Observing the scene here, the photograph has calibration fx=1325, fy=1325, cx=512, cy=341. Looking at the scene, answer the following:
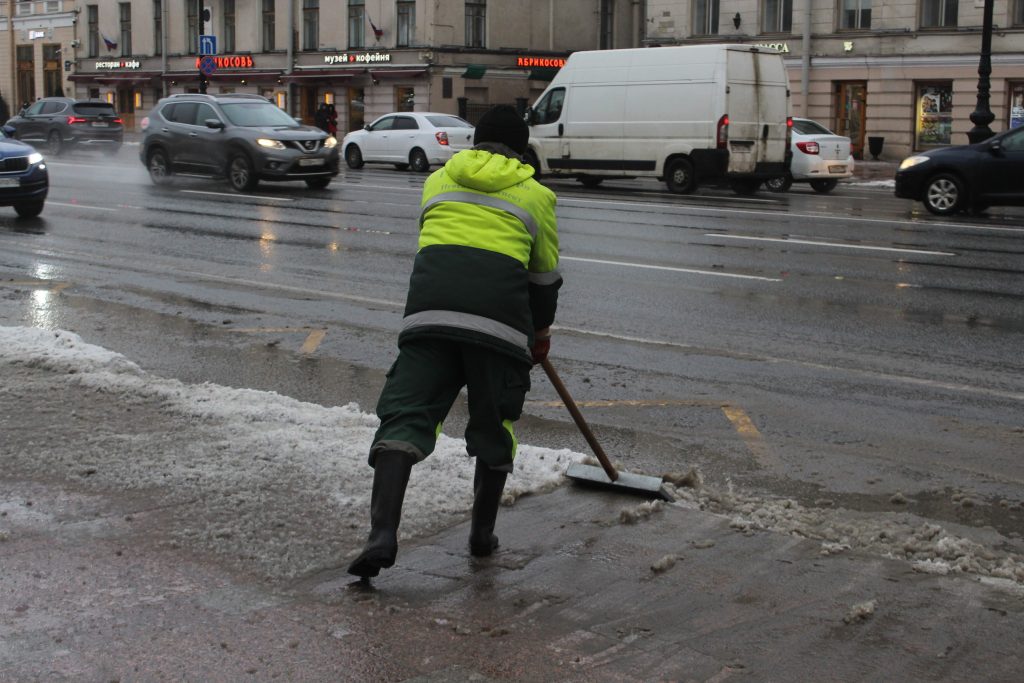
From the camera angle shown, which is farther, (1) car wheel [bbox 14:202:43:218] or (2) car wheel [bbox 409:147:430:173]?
(2) car wheel [bbox 409:147:430:173]

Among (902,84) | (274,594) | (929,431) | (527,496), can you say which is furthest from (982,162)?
(902,84)

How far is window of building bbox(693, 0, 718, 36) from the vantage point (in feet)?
140

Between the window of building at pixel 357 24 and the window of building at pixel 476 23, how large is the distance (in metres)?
4.15

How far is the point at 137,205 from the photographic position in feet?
66.9

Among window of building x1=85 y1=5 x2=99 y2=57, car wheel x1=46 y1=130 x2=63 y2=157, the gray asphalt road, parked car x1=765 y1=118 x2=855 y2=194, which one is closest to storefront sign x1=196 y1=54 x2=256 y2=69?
window of building x1=85 y1=5 x2=99 y2=57

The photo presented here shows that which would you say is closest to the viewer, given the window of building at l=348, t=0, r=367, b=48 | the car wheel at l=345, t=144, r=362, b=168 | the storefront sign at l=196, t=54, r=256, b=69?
the car wheel at l=345, t=144, r=362, b=168

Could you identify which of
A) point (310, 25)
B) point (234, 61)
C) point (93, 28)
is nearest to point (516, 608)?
point (310, 25)

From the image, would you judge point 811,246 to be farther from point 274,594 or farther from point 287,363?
point 274,594

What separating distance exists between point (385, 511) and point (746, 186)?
22.2 m

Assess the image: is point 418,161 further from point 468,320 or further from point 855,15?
point 468,320

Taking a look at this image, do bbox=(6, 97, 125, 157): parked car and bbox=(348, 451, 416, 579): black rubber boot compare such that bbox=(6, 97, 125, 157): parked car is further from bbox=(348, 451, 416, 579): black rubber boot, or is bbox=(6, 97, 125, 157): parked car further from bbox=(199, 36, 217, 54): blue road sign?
bbox=(348, 451, 416, 579): black rubber boot

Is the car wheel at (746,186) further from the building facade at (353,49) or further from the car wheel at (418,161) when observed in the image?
the building facade at (353,49)

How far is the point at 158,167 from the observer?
84.1ft

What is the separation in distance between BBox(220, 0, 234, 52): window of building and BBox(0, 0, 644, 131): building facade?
0.27 feet
